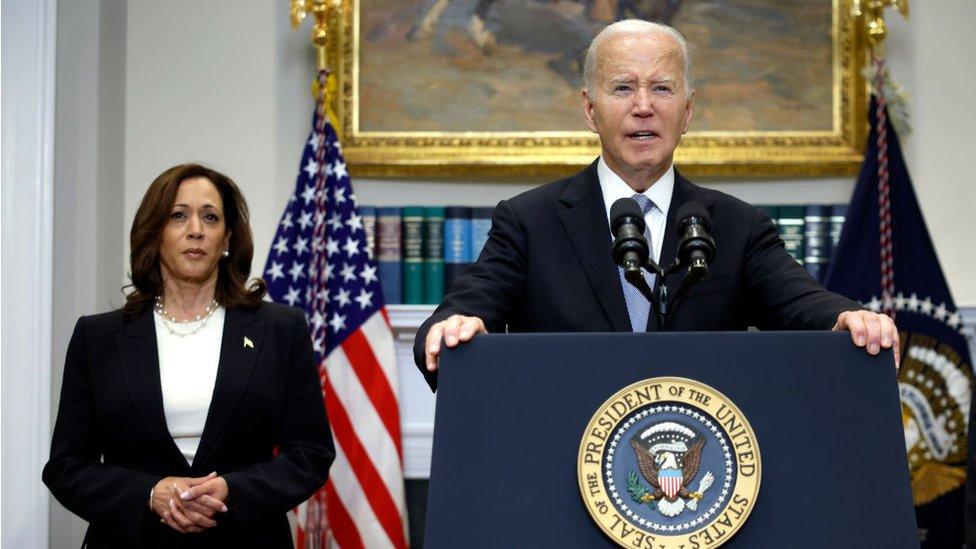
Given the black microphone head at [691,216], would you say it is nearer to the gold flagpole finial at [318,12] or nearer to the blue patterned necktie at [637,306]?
the blue patterned necktie at [637,306]

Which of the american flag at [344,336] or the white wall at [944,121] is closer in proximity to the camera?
the american flag at [344,336]

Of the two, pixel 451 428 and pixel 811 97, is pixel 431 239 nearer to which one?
pixel 811 97

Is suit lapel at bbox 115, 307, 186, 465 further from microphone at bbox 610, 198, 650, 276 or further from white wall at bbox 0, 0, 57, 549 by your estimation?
microphone at bbox 610, 198, 650, 276

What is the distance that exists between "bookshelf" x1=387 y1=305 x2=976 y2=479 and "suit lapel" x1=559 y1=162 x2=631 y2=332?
8.62ft

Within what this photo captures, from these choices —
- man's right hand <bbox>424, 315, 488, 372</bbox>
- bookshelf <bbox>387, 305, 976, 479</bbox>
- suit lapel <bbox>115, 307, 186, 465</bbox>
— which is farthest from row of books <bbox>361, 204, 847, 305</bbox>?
man's right hand <bbox>424, 315, 488, 372</bbox>

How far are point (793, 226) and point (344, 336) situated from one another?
2.06 m

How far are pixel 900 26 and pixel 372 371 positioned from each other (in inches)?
115

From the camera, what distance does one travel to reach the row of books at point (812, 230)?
17.5 feet

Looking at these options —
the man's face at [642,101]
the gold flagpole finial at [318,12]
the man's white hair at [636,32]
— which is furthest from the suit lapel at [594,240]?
the gold flagpole finial at [318,12]

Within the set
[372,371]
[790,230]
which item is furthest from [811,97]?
[372,371]

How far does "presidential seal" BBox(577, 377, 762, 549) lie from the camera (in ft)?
6.13

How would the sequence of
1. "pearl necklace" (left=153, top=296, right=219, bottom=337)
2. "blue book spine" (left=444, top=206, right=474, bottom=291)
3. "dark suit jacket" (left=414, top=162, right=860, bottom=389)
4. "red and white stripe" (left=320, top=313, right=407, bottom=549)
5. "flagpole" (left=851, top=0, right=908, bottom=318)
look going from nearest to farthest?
1. "dark suit jacket" (left=414, top=162, right=860, bottom=389)
2. "pearl necklace" (left=153, top=296, right=219, bottom=337)
3. "red and white stripe" (left=320, top=313, right=407, bottom=549)
4. "flagpole" (left=851, top=0, right=908, bottom=318)
5. "blue book spine" (left=444, top=206, right=474, bottom=291)

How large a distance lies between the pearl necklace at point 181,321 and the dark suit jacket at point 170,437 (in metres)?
0.04

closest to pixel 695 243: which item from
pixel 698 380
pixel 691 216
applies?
pixel 691 216
